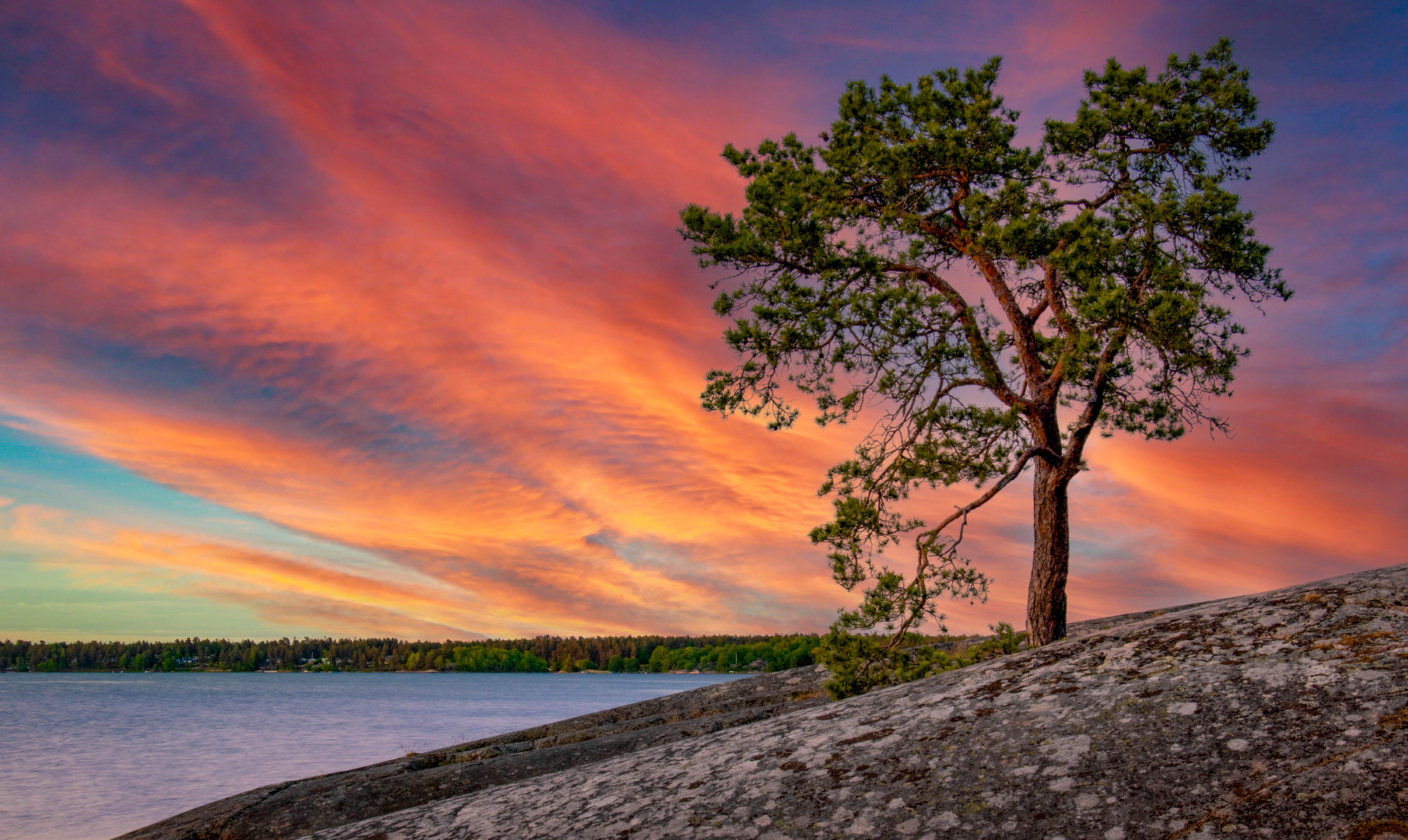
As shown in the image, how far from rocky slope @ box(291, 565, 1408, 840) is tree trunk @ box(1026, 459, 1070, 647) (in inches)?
301

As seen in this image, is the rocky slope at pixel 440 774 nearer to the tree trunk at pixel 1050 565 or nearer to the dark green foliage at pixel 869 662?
the dark green foliage at pixel 869 662

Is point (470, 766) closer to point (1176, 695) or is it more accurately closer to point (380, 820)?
point (380, 820)

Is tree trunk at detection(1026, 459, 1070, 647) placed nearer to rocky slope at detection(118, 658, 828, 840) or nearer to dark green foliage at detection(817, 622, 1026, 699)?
dark green foliage at detection(817, 622, 1026, 699)

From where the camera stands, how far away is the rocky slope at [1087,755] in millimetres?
3549

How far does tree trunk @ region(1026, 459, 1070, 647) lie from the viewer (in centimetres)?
1376

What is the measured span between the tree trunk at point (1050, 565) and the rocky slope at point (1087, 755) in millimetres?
7654

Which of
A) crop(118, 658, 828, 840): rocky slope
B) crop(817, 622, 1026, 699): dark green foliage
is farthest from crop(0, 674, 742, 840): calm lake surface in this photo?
crop(817, 622, 1026, 699): dark green foliage

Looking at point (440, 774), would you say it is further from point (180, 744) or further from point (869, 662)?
point (180, 744)

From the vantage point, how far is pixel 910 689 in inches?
241

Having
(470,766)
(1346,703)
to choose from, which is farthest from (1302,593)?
(470,766)

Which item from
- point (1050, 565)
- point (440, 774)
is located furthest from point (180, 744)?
point (1050, 565)

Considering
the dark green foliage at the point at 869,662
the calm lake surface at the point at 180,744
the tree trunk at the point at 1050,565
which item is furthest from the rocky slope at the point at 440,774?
the calm lake surface at the point at 180,744

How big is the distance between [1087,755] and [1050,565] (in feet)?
34.9

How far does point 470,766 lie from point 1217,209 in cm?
1646
